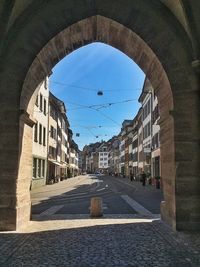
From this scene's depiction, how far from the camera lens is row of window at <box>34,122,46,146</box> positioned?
132 feet

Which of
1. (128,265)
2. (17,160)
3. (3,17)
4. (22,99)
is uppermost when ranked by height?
(3,17)

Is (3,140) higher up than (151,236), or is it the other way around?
(3,140)

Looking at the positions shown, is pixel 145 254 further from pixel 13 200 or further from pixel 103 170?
pixel 103 170

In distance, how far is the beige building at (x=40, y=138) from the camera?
39.6m

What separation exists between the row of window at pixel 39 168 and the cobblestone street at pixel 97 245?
87.1 ft

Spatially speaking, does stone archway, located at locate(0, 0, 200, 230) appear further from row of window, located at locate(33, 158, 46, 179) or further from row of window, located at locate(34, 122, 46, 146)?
row of window, located at locate(34, 122, 46, 146)

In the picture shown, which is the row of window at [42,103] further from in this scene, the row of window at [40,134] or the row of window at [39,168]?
the row of window at [39,168]

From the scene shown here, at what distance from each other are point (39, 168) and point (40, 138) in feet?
10.3

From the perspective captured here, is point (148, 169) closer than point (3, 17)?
No

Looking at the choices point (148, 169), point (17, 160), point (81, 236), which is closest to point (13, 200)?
point (17, 160)

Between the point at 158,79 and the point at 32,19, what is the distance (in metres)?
4.38

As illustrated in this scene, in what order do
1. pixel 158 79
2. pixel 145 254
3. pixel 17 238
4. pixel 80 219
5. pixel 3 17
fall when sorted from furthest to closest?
pixel 80 219
pixel 158 79
pixel 3 17
pixel 17 238
pixel 145 254

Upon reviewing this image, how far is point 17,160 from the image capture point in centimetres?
1209

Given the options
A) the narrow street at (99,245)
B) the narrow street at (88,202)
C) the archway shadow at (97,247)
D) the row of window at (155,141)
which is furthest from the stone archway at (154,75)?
the row of window at (155,141)
